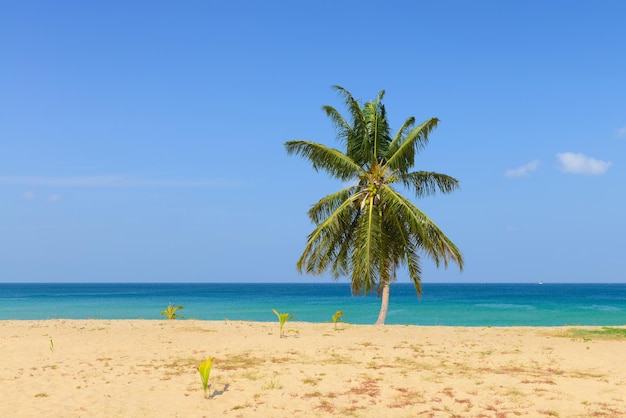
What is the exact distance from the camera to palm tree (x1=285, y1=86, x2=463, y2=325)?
2297 centimetres

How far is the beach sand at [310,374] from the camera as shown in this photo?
10.4m

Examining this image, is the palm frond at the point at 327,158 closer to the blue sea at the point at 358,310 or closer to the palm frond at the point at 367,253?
the palm frond at the point at 367,253

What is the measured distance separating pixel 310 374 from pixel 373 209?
37.5 feet

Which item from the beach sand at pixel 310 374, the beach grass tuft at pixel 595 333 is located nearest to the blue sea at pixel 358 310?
the beach grass tuft at pixel 595 333

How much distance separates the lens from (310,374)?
43.5ft

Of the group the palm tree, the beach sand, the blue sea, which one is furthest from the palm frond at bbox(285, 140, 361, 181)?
the blue sea

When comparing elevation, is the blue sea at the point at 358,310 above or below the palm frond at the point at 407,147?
below

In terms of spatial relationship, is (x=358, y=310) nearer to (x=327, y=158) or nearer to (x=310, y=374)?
(x=327, y=158)

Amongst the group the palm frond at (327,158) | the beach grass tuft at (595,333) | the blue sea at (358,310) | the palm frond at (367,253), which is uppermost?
the palm frond at (327,158)

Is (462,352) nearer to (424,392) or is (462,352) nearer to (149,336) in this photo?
(424,392)

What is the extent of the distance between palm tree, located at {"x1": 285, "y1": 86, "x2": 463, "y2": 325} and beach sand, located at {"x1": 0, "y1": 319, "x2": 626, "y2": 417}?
11.2ft

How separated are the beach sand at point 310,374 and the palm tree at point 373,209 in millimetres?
3416

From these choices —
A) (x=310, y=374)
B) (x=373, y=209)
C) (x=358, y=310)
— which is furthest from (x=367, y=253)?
(x=358, y=310)

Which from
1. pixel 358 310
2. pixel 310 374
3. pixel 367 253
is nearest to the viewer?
pixel 310 374
